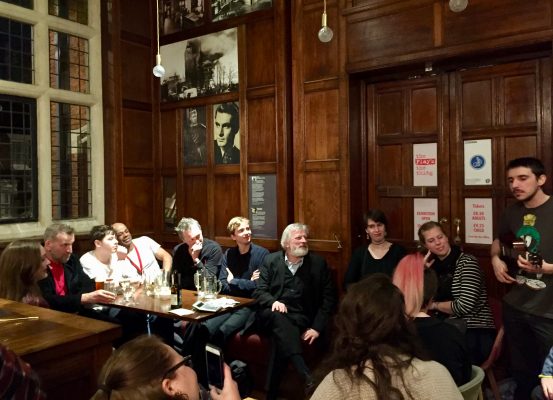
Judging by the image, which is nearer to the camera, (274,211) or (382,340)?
(382,340)

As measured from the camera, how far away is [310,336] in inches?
149

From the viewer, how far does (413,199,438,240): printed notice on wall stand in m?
4.43

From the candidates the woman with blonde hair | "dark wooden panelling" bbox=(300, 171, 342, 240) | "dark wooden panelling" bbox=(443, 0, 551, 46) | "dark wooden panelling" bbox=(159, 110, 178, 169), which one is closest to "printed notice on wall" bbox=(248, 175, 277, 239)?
"dark wooden panelling" bbox=(300, 171, 342, 240)

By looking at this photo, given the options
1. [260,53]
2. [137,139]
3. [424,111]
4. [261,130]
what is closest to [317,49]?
[260,53]

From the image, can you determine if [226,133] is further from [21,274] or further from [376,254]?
[21,274]

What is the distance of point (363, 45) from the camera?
4.53 m

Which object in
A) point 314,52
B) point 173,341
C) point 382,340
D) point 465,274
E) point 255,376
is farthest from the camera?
point 314,52

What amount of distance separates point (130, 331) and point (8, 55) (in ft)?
10.5

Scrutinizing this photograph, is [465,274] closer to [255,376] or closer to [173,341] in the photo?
[255,376]

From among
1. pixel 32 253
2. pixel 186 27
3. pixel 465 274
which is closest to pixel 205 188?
pixel 186 27

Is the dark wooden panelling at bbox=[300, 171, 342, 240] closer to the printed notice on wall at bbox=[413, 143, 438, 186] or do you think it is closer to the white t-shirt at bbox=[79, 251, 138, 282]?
the printed notice on wall at bbox=[413, 143, 438, 186]

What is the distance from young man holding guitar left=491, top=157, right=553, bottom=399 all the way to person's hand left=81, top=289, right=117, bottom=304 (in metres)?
2.66

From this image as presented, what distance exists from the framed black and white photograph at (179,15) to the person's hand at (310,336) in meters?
3.78

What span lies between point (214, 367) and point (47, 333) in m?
0.90
